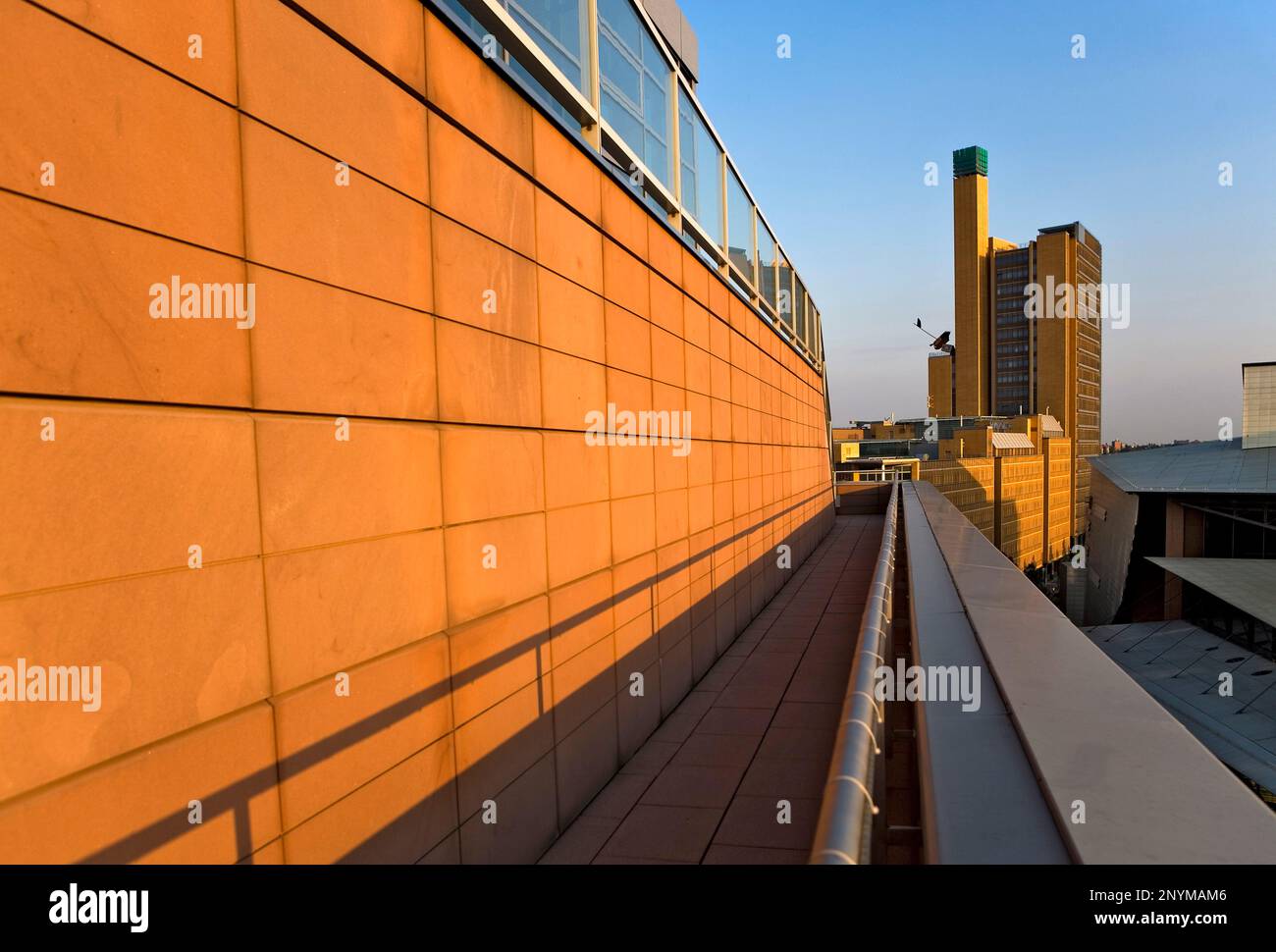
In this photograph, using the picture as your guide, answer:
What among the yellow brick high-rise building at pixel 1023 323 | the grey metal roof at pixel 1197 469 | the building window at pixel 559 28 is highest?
the yellow brick high-rise building at pixel 1023 323

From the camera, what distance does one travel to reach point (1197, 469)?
3225cm

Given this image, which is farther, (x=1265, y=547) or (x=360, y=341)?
(x=1265, y=547)

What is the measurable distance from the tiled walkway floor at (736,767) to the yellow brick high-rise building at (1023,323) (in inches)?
4455

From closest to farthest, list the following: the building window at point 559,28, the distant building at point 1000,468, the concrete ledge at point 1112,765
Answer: the concrete ledge at point 1112,765 < the building window at point 559,28 < the distant building at point 1000,468

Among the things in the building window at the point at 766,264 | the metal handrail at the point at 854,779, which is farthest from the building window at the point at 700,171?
the metal handrail at the point at 854,779

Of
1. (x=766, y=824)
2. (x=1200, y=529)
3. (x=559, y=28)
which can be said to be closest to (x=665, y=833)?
(x=766, y=824)

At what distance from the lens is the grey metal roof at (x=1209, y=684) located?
18.0 meters

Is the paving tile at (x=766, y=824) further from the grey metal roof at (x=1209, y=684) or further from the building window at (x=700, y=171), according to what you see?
the grey metal roof at (x=1209, y=684)

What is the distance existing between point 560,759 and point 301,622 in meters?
2.51

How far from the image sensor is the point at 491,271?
3.99m

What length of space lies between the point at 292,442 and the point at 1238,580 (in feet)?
100

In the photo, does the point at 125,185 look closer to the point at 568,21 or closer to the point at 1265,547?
the point at 568,21
